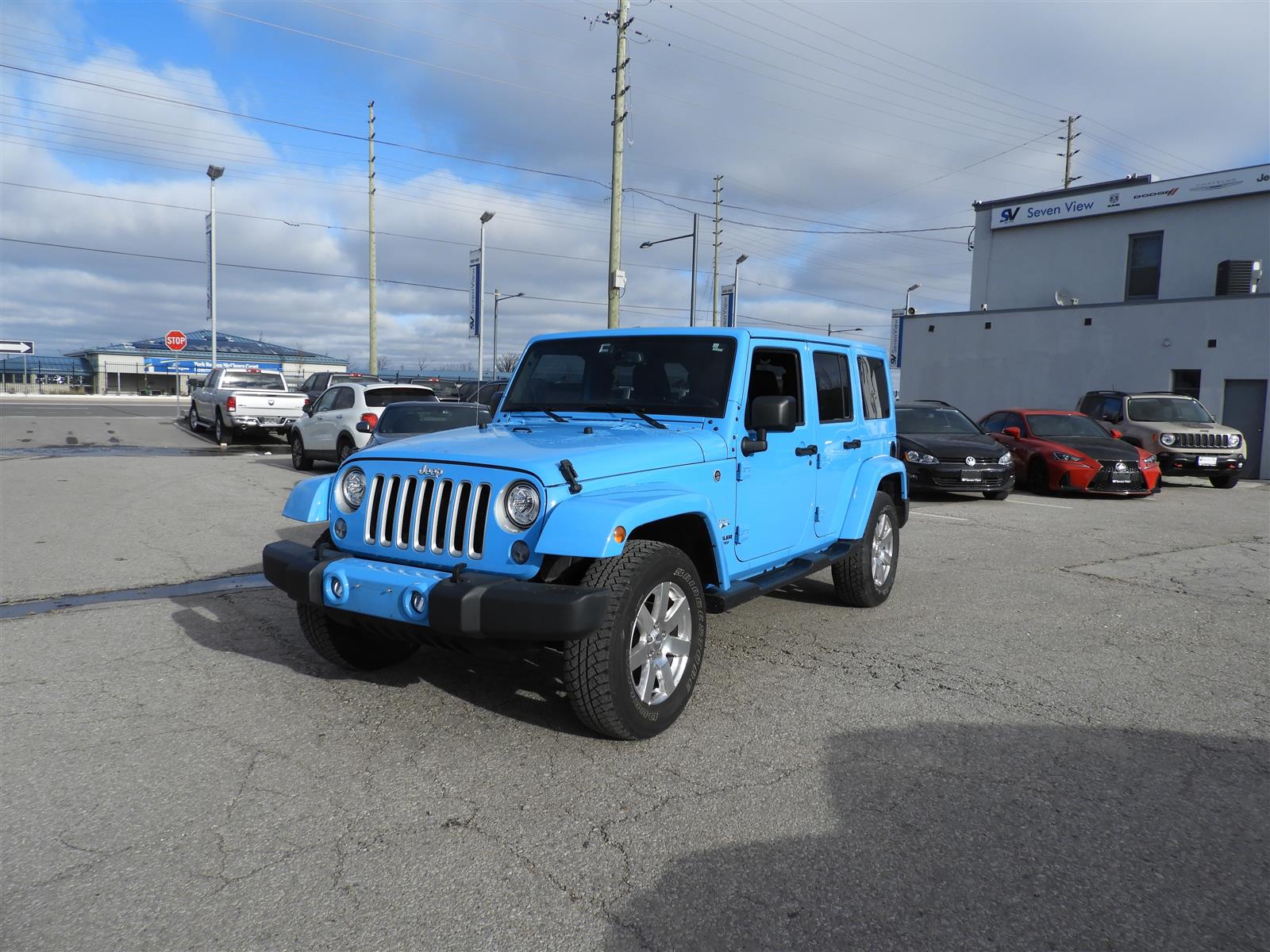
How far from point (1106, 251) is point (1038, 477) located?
629 inches

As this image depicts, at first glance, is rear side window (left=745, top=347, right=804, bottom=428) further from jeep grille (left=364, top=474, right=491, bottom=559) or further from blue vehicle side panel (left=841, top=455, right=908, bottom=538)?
jeep grille (left=364, top=474, right=491, bottom=559)

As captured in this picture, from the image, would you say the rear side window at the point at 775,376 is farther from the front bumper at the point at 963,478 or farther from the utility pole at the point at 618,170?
the utility pole at the point at 618,170

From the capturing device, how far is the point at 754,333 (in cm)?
533

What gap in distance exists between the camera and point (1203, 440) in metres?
16.8

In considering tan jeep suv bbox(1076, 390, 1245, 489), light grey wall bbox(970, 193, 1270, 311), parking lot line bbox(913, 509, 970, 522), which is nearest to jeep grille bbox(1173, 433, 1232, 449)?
tan jeep suv bbox(1076, 390, 1245, 489)

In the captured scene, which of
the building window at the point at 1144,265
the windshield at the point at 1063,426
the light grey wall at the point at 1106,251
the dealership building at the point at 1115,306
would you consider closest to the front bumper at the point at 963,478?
the windshield at the point at 1063,426

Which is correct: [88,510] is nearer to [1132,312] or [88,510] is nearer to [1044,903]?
[1044,903]

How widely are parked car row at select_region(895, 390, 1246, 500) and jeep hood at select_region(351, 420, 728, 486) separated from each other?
27.7 ft

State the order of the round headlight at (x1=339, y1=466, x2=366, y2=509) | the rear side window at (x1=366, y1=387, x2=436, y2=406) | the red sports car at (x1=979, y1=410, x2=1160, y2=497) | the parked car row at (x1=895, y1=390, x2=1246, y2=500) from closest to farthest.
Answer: the round headlight at (x1=339, y1=466, x2=366, y2=509) → the parked car row at (x1=895, y1=390, x2=1246, y2=500) → the red sports car at (x1=979, y1=410, x2=1160, y2=497) → the rear side window at (x1=366, y1=387, x2=436, y2=406)

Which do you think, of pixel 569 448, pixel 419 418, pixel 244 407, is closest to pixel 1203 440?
pixel 419 418

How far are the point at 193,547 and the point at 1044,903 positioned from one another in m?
7.84

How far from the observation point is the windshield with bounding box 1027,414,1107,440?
15.9 m

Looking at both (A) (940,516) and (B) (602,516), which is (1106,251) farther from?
(B) (602,516)

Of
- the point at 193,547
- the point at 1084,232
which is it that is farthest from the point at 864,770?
the point at 1084,232
